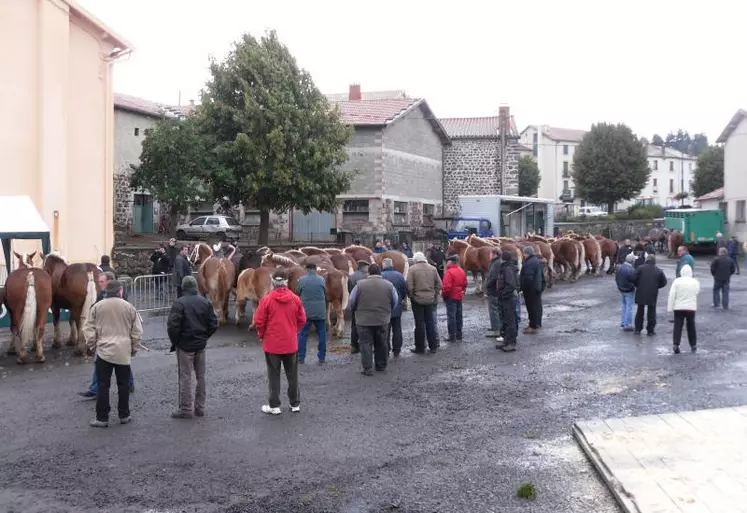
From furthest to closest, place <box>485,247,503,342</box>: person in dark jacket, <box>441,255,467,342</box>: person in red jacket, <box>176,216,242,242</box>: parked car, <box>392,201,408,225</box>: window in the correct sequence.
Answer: <box>392,201,408,225</box>: window, <box>176,216,242,242</box>: parked car, <box>441,255,467,342</box>: person in red jacket, <box>485,247,503,342</box>: person in dark jacket

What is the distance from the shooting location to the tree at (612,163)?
6081 centimetres

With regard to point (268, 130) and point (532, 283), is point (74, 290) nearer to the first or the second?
point (532, 283)

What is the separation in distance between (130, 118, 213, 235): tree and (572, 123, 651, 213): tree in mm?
38911

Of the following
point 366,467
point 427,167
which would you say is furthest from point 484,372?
point 427,167

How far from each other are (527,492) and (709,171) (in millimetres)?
66644

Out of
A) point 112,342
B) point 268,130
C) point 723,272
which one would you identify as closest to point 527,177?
point 268,130

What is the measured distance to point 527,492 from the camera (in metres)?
6.29

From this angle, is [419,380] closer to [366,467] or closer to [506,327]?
[506,327]

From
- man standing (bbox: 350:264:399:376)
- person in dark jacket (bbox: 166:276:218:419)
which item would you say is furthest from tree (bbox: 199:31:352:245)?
person in dark jacket (bbox: 166:276:218:419)

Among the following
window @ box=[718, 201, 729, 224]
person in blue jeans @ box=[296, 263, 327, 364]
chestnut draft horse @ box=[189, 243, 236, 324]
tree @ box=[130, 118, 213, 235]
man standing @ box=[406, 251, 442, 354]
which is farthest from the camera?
window @ box=[718, 201, 729, 224]

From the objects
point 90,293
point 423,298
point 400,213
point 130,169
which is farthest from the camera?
point 400,213

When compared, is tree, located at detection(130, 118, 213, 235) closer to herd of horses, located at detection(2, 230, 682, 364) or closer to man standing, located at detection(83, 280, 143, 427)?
herd of horses, located at detection(2, 230, 682, 364)

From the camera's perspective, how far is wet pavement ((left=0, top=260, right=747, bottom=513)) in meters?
6.36

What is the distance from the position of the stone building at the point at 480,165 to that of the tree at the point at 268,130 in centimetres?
1726
